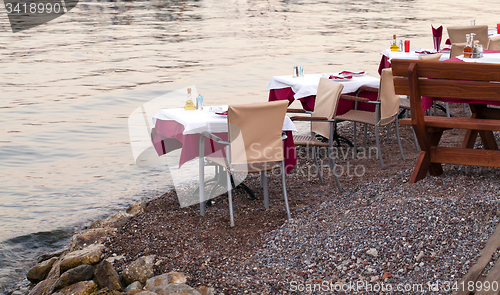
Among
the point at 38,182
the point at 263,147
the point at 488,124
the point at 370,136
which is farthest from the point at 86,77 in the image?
the point at 488,124

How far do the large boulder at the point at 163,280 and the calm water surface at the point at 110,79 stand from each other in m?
1.61

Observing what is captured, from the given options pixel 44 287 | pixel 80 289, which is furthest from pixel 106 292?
pixel 44 287

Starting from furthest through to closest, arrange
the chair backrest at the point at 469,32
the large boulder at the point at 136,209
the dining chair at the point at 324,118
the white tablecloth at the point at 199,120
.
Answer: the chair backrest at the point at 469,32 → the large boulder at the point at 136,209 → the dining chair at the point at 324,118 → the white tablecloth at the point at 199,120

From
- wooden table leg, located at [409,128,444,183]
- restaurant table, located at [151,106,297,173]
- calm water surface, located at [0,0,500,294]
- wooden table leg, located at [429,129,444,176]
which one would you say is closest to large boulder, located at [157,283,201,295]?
restaurant table, located at [151,106,297,173]

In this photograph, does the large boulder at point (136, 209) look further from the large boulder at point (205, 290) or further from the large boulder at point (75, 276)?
the large boulder at point (205, 290)

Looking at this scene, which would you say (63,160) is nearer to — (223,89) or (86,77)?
(223,89)

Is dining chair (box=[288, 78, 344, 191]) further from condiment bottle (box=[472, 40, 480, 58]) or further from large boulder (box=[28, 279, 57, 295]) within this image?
large boulder (box=[28, 279, 57, 295])

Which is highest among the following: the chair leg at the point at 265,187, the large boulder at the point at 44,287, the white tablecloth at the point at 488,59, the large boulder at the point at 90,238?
the white tablecloth at the point at 488,59

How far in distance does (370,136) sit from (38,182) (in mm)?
4654

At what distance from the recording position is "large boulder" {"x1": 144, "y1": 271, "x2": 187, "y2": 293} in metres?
3.47

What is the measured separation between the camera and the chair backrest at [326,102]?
198 inches

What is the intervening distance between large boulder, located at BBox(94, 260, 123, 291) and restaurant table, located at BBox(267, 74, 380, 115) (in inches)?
131

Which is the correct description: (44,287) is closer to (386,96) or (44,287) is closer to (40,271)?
(40,271)

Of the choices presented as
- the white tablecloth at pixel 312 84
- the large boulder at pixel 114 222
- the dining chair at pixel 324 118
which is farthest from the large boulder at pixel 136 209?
the white tablecloth at pixel 312 84
